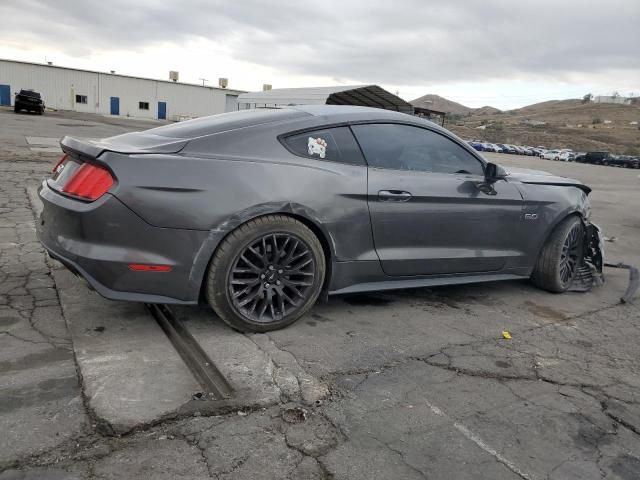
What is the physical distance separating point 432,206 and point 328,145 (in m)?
0.91

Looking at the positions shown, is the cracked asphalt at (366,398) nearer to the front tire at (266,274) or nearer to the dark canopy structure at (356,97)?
the front tire at (266,274)

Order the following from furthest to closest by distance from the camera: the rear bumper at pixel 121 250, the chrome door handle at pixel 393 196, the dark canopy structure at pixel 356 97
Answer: the dark canopy structure at pixel 356 97
the chrome door handle at pixel 393 196
the rear bumper at pixel 121 250

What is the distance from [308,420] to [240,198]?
4.35 ft

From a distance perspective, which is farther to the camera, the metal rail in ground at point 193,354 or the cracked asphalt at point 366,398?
the metal rail in ground at point 193,354

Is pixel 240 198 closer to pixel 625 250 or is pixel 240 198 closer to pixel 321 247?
pixel 321 247

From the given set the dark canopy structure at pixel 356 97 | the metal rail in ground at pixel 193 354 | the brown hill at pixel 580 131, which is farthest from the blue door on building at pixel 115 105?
the metal rail in ground at pixel 193 354

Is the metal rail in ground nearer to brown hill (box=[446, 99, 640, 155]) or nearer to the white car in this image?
the white car

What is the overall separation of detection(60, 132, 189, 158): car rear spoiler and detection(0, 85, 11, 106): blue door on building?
57.7 meters

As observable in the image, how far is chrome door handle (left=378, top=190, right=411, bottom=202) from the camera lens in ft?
11.7

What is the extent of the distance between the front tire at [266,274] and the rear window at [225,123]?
0.66m

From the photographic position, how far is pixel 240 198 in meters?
3.06

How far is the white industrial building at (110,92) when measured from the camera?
51.9 meters

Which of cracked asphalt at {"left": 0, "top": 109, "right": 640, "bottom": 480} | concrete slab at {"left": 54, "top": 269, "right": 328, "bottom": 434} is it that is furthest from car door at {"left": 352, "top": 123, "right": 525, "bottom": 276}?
concrete slab at {"left": 54, "top": 269, "right": 328, "bottom": 434}

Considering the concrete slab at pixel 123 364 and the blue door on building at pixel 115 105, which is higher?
the blue door on building at pixel 115 105
